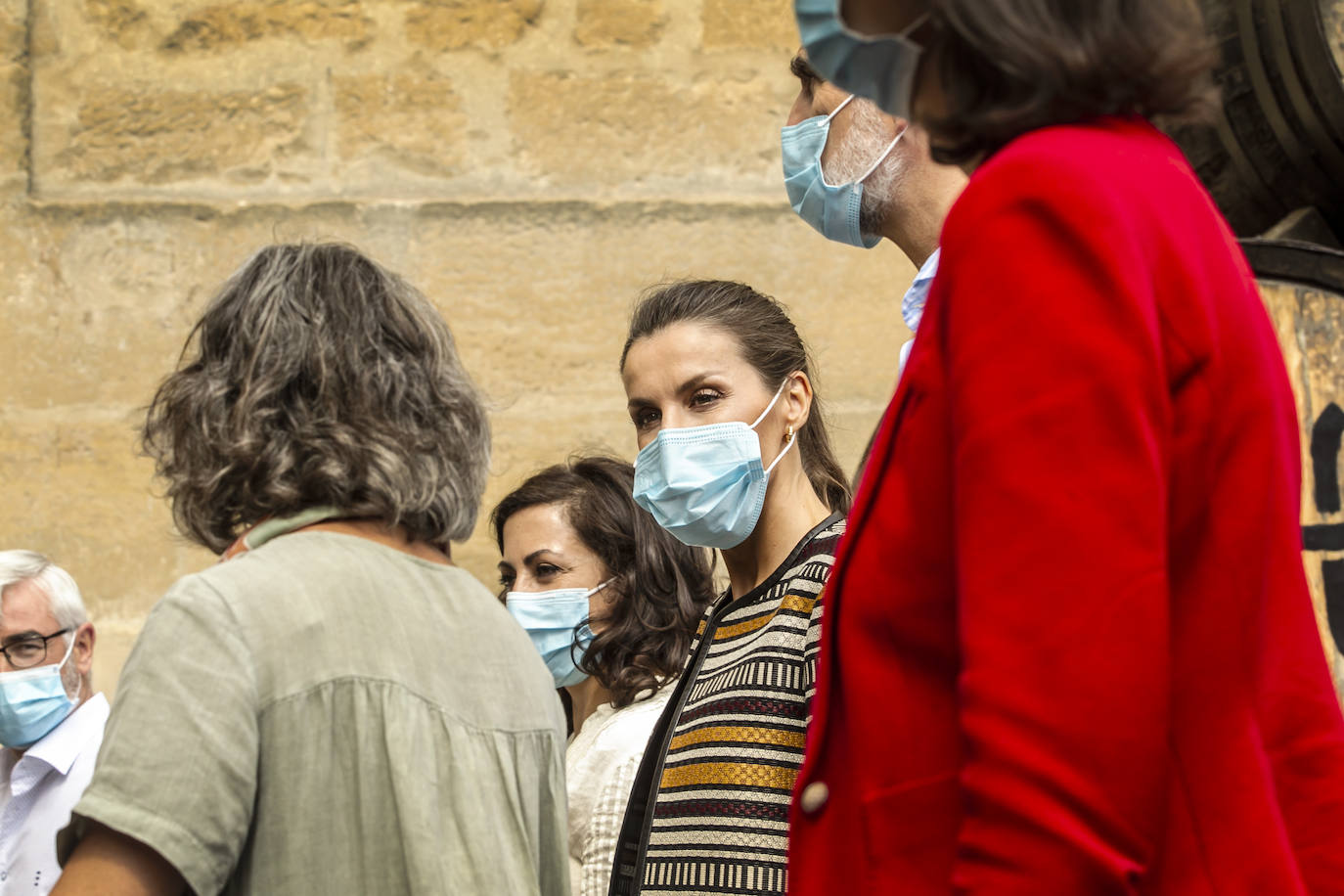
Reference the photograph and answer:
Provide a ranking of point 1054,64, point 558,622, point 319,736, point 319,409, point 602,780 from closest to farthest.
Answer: point 1054,64, point 319,736, point 319,409, point 602,780, point 558,622

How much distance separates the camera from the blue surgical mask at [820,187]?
196cm

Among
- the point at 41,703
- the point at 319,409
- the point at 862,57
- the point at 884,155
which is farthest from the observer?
the point at 41,703

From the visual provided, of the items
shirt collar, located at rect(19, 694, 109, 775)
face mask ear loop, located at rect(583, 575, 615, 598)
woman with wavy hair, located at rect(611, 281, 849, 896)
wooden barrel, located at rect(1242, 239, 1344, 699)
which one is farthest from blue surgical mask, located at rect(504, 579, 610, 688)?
wooden barrel, located at rect(1242, 239, 1344, 699)

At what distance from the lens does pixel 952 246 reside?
97 centimetres

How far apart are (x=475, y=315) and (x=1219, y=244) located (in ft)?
8.90

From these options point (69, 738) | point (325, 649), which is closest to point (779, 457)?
point (325, 649)

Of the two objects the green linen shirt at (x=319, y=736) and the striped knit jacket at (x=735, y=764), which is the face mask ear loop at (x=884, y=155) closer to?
the striped knit jacket at (x=735, y=764)

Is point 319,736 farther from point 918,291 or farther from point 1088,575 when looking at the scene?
point 918,291

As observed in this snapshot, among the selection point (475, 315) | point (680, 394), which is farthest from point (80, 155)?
point (680, 394)

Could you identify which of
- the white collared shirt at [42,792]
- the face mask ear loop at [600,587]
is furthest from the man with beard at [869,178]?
the white collared shirt at [42,792]

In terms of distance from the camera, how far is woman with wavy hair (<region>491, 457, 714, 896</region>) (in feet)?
9.25

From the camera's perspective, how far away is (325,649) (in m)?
1.24

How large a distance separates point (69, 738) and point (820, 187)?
7.26 ft

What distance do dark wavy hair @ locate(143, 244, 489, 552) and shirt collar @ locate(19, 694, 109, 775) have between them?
206 centimetres
